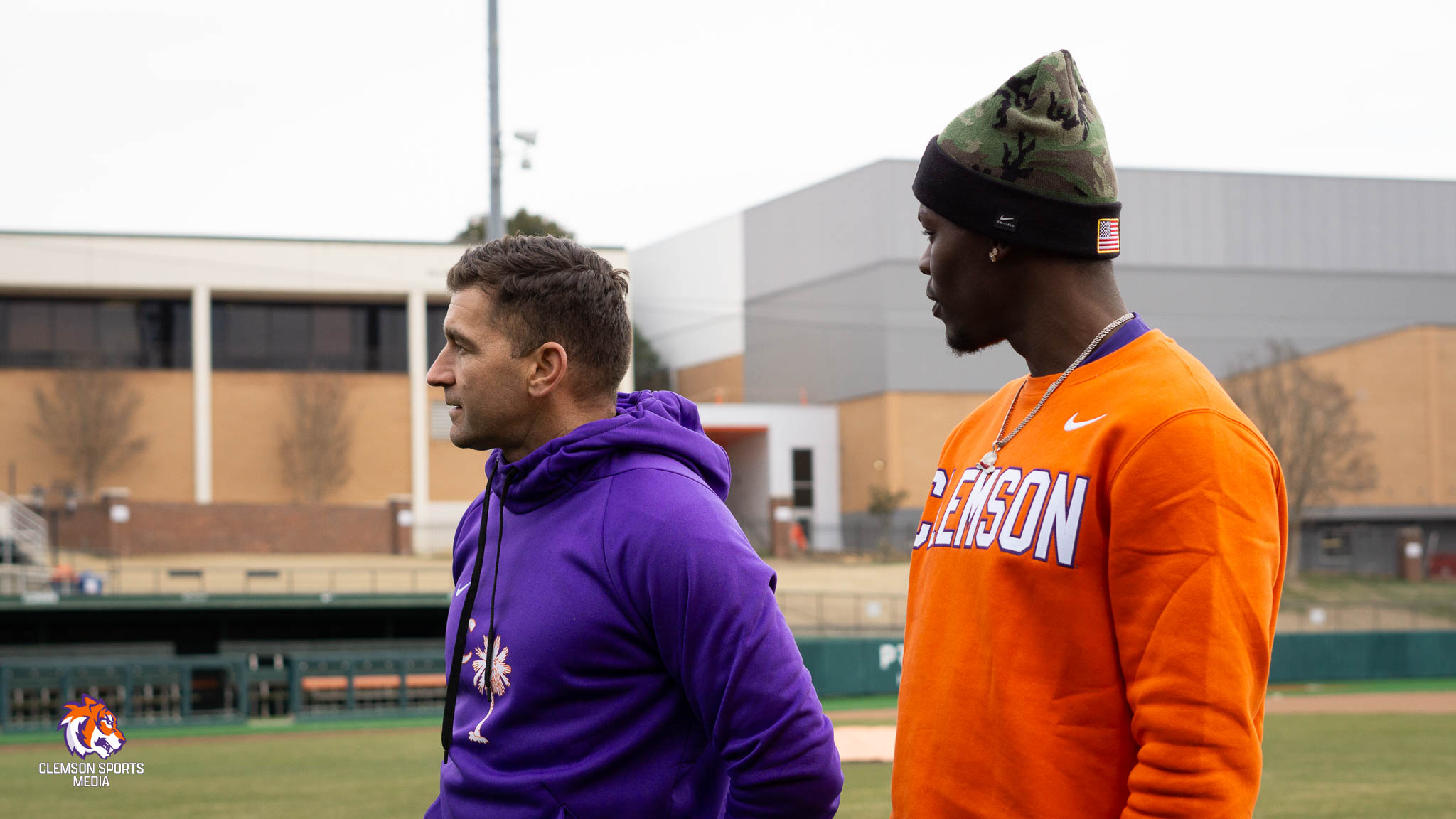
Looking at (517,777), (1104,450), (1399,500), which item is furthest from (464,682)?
(1399,500)

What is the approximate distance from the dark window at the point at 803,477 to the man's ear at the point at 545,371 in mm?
48927

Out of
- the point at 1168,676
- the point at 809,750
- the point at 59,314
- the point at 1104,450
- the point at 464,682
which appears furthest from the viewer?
the point at 59,314

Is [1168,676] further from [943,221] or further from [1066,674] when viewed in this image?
[943,221]

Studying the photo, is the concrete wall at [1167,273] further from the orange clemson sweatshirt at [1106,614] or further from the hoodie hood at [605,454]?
the orange clemson sweatshirt at [1106,614]

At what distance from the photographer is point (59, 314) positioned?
4497cm

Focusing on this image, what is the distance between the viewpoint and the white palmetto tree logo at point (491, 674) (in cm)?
259

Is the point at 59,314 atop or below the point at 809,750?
atop

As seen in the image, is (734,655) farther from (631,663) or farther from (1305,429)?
(1305,429)

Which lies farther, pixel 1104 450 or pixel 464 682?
pixel 464 682

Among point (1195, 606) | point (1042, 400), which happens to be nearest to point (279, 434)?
point (1042, 400)

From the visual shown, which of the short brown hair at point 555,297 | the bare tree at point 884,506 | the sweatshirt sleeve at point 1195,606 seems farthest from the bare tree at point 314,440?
the sweatshirt sleeve at point 1195,606

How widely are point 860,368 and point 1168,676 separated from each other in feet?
165

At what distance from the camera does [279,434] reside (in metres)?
45.3

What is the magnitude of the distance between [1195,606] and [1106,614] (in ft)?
0.62
